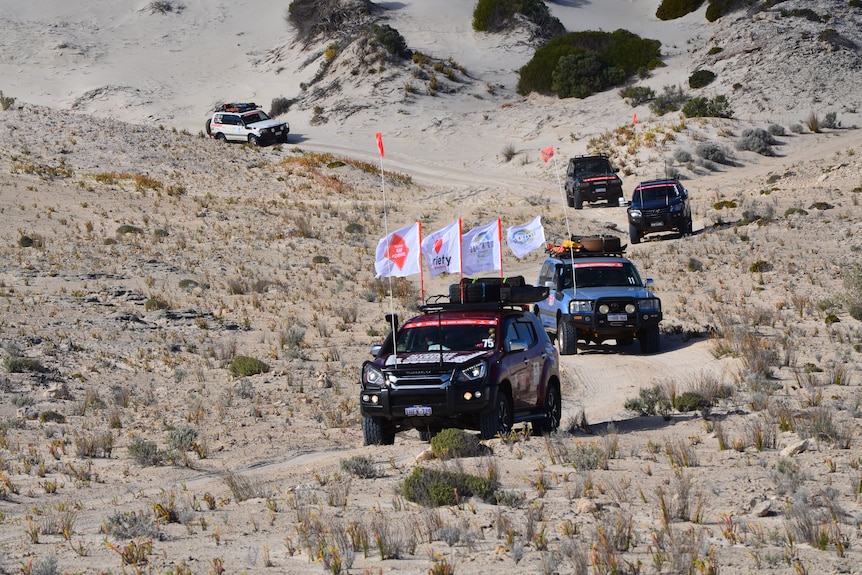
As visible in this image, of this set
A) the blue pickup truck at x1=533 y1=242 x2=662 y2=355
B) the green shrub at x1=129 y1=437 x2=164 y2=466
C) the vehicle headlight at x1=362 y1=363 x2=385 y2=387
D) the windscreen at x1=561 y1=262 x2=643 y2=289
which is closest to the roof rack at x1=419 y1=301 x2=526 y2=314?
the vehicle headlight at x1=362 y1=363 x2=385 y2=387

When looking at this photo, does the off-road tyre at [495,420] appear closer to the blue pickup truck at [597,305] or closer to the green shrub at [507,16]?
the blue pickup truck at [597,305]

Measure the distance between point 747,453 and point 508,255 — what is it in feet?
79.6

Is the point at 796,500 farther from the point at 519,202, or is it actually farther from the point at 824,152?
the point at 824,152

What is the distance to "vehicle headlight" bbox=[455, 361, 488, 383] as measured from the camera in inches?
478

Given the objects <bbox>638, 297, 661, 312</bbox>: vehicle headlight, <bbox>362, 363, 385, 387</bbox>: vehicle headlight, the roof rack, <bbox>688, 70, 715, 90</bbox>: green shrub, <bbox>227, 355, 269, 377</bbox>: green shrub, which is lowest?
<bbox>227, 355, 269, 377</bbox>: green shrub

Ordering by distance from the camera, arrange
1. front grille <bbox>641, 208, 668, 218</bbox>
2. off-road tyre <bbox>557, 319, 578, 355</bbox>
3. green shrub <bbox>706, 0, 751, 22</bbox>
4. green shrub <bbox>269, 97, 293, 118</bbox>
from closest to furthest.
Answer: off-road tyre <bbox>557, 319, 578, 355</bbox> < front grille <bbox>641, 208, 668, 218</bbox> < green shrub <bbox>269, 97, 293, 118</bbox> < green shrub <bbox>706, 0, 751, 22</bbox>

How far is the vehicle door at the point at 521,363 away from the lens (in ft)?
42.1

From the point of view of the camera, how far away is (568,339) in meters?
20.1

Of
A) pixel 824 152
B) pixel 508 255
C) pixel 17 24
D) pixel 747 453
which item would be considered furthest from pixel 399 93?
pixel 747 453

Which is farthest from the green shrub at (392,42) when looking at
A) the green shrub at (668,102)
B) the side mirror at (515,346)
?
the side mirror at (515,346)

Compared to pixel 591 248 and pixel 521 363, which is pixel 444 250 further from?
pixel 591 248

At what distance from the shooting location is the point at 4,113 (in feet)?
171

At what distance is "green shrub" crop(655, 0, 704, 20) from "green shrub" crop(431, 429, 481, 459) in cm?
7634

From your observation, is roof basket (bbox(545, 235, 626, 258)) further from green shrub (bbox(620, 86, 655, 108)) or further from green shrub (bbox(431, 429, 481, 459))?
green shrub (bbox(620, 86, 655, 108))
